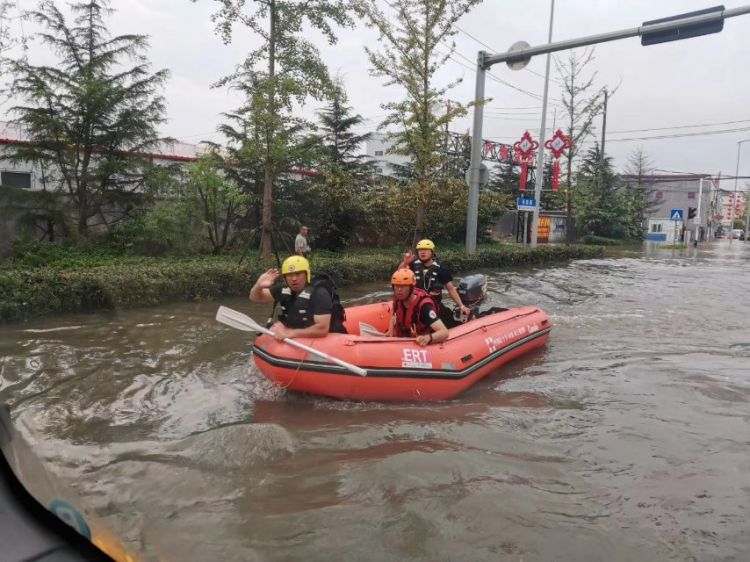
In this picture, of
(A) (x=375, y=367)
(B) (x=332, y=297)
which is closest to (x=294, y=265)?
(B) (x=332, y=297)

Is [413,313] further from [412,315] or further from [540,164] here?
[540,164]

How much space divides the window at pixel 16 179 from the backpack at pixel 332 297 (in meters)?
11.0

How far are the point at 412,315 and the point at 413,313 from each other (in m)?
0.03

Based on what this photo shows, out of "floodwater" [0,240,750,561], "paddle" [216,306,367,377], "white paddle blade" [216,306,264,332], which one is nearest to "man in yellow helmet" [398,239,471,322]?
A: "floodwater" [0,240,750,561]

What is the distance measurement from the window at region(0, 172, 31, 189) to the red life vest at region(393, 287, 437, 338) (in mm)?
11320

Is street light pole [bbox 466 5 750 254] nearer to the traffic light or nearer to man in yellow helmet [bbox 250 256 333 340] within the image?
the traffic light

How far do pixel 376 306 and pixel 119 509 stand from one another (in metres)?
4.70

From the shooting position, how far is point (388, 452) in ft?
15.7

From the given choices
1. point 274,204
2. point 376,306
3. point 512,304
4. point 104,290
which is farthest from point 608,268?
point 104,290

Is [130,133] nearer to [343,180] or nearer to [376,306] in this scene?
[343,180]

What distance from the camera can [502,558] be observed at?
11.0 feet

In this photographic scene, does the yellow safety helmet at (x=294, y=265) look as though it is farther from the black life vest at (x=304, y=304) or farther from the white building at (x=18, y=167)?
the white building at (x=18, y=167)

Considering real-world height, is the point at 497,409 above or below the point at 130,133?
below

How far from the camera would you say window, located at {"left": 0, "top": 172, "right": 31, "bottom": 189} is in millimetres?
13357
